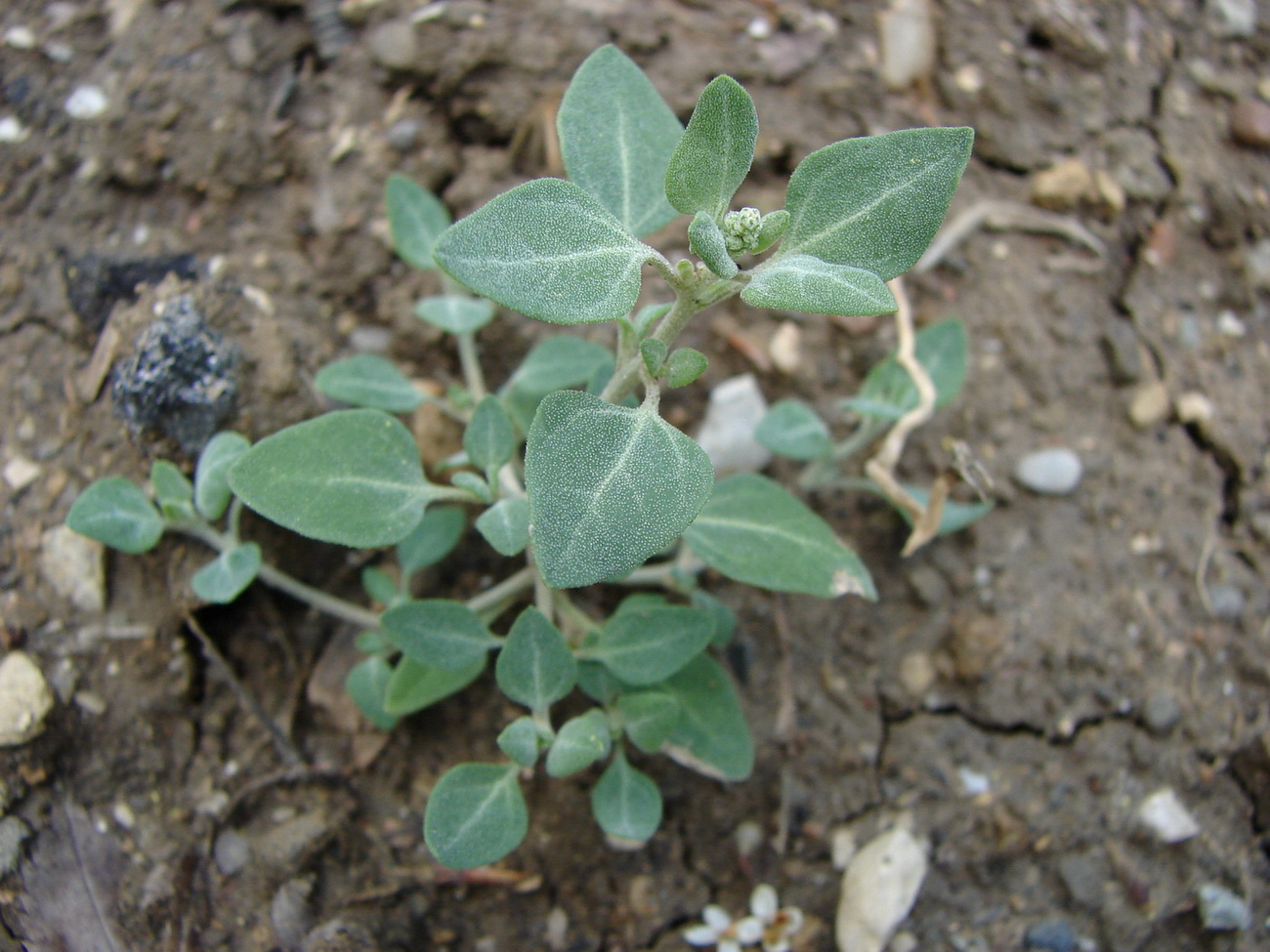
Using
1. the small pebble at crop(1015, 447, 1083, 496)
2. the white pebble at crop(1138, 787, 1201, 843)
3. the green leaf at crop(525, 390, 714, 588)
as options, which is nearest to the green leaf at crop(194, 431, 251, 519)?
the green leaf at crop(525, 390, 714, 588)

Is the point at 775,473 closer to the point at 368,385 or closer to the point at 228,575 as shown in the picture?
the point at 368,385

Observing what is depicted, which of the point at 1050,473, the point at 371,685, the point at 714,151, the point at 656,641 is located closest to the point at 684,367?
the point at 714,151

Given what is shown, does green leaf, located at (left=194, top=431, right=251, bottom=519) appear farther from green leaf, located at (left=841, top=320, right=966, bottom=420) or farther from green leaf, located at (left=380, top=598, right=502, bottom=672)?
green leaf, located at (left=841, top=320, right=966, bottom=420)

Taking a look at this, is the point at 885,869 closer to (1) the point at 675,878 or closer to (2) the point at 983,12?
(1) the point at 675,878

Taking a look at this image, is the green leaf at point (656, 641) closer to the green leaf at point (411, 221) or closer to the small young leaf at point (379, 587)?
the small young leaf at point (379, 587)

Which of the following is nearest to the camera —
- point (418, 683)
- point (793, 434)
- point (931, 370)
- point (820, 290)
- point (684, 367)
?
point (820, 290)

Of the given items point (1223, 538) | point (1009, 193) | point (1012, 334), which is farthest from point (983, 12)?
point (1223, 538)
